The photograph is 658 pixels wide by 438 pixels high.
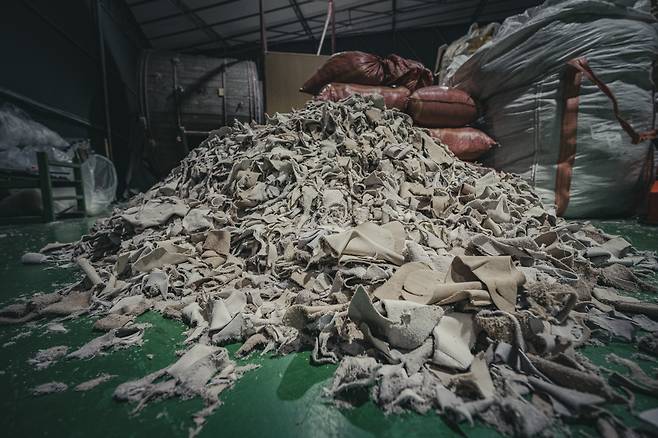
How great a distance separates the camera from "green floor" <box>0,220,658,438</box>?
487 mm

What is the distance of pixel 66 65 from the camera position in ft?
12.9

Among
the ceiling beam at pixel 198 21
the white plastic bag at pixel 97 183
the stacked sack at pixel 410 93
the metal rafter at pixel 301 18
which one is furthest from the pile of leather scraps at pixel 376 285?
the ceiling beam at pixel 198 21

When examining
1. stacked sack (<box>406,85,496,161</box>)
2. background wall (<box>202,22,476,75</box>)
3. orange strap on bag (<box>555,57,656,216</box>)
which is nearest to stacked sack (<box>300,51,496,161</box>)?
stacked sack (<box>406,85,496,161</box>)

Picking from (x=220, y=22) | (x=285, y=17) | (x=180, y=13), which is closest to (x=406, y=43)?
(x=285, y=17)

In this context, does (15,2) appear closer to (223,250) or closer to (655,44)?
(223,250)

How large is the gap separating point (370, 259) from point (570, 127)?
1985mm

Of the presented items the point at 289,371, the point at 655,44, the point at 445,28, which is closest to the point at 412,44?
the point at 445,28

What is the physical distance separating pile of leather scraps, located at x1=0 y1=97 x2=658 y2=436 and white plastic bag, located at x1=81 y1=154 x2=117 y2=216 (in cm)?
213

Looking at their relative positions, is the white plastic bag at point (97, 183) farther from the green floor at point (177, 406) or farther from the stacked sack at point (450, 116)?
the stacked sack at point (450, 116)

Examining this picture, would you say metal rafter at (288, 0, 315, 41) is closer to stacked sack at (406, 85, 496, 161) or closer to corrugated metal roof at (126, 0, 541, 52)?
corrugated metal roof at (126, 0, 541, 52)

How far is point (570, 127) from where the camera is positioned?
1905 mm

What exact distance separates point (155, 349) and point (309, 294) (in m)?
0.43

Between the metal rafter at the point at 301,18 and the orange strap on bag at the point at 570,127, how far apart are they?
212 inches

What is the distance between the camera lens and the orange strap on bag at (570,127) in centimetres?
181
